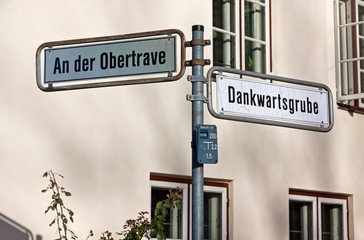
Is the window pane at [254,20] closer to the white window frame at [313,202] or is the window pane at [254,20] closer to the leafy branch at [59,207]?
the white window frame at [313,202]

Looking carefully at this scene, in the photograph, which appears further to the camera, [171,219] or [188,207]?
[188,207]

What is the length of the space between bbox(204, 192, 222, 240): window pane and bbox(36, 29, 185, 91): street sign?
139 inches

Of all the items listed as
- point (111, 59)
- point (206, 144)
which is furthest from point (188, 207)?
point (206, 144)

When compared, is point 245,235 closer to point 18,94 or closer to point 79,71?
point 18,94

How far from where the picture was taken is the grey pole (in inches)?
178

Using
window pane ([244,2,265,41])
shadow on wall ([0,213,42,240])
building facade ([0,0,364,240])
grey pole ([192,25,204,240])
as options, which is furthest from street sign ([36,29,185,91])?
window pane ([244,2,265,41])

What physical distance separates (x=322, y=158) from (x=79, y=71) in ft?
17.1

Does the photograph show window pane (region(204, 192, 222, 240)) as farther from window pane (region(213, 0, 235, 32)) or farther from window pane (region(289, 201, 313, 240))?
window pane (region(213, 0, 235, 32))

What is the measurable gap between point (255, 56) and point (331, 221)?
7.47ft

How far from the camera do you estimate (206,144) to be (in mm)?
4719

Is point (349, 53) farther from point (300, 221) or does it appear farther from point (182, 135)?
point (182, 135)

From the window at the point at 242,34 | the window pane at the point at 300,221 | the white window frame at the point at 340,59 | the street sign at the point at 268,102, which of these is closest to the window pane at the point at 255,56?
the window at the point at 242,34

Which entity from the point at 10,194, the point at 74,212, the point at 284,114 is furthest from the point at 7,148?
the point at 284,114

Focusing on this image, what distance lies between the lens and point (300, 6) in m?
9.77
